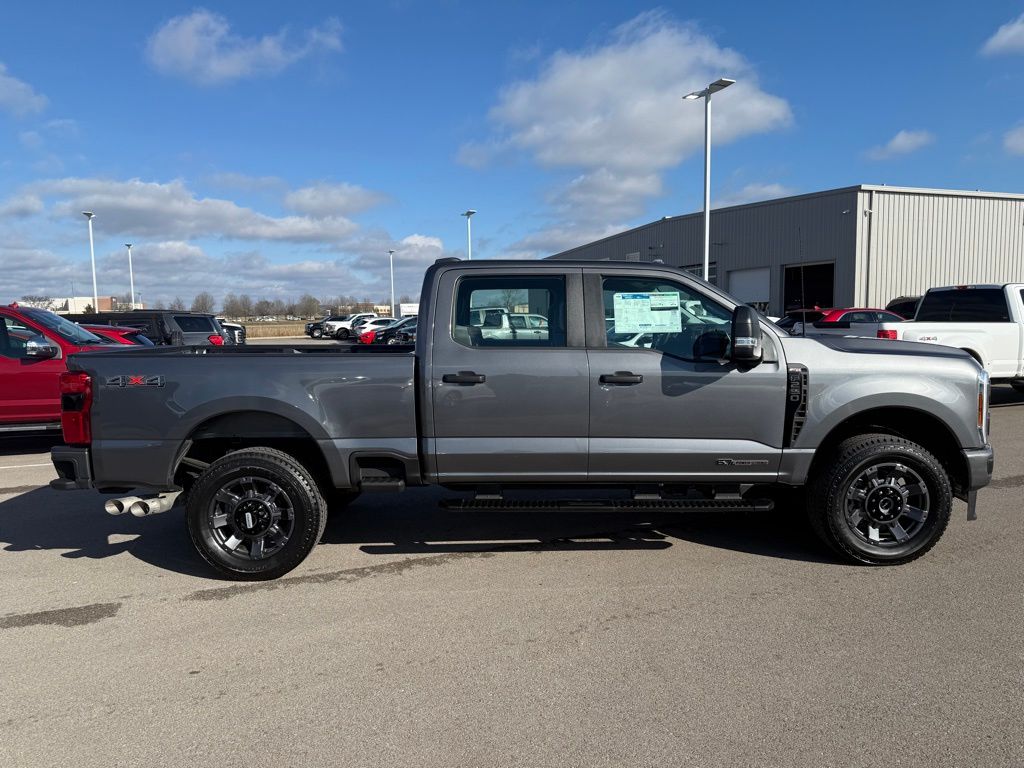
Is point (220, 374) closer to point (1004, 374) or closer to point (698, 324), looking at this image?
point (698, 324)

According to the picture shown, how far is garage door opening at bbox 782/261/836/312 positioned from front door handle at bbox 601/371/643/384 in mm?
27698

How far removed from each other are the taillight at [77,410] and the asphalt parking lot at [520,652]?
974 mm

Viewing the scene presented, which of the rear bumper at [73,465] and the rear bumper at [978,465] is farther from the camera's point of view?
the rear bumper at [978,465]

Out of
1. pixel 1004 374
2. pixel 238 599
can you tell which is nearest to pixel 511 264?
pixel 238 599

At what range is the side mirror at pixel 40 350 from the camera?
8.39 metres

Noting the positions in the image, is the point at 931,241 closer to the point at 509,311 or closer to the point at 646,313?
the point at 646,313

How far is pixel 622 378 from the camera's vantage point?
4496mm

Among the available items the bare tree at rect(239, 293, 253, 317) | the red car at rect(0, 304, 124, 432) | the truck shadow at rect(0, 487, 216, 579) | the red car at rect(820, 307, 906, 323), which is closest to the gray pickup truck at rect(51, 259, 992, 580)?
the truck shadow at rect(0, 487, 216, 579)

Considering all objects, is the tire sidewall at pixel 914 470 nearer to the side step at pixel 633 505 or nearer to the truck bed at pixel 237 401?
the side step at pixel 633 505

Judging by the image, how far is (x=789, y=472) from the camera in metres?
4.64

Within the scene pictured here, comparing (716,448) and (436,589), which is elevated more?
(716,448)

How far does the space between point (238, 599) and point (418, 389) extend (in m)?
1.68

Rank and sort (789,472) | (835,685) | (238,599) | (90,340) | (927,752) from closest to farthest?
(927,752) → (835,685) → (238,599) → (789,472) → (90,340)

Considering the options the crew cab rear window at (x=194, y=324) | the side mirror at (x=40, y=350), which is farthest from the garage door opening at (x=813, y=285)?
the side mirror at (x=40, y=350)
